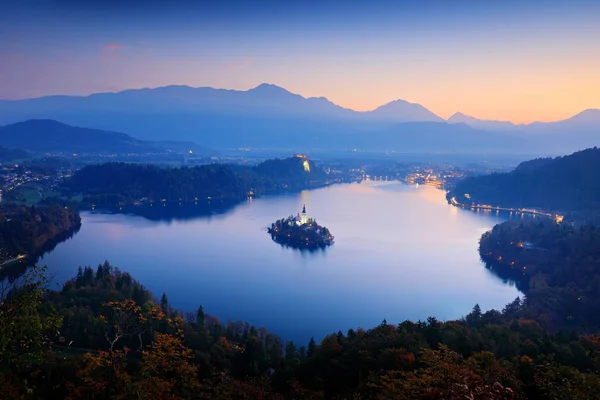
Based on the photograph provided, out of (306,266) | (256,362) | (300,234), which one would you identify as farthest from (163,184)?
(256,362)

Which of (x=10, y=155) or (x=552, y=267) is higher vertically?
(x=10, y=155)

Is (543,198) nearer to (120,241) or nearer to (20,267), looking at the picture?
(120,241)

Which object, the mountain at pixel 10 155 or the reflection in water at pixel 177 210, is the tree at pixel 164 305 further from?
the mountain at pixel 10 155

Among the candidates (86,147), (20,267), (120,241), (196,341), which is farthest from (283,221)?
(86,147)

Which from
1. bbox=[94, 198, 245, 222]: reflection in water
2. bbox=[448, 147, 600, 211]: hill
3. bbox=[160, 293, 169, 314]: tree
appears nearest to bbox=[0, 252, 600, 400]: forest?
bbox=[160, 293, 169, 314]: tree

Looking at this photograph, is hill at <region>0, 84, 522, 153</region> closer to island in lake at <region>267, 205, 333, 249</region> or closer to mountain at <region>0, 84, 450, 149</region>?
mountain at <region>0, 84, 450, 149</region>

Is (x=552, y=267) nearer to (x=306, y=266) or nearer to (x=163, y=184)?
(x=306, y=266)
